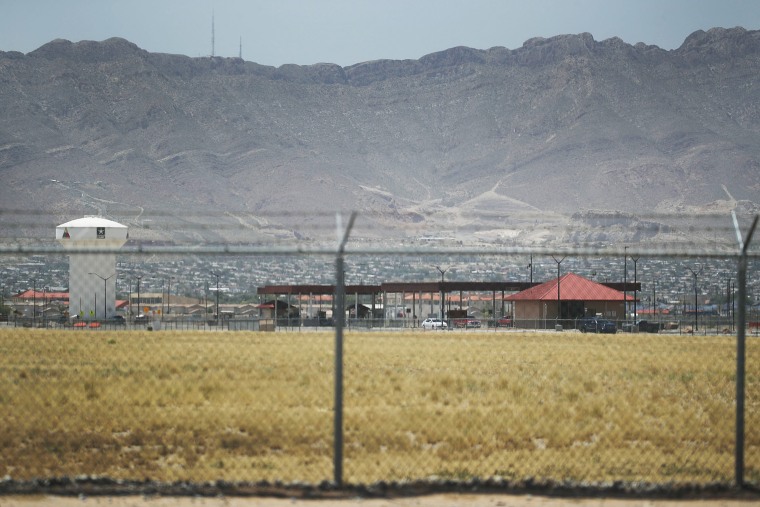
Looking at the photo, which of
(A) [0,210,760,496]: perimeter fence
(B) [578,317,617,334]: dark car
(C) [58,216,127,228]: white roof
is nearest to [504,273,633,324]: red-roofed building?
(B) [578,317,617,334]: dark car

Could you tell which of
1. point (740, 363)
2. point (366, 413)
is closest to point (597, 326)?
point (366, 413)

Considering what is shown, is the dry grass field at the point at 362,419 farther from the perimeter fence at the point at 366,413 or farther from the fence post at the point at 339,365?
the fence post at the point at 339,365

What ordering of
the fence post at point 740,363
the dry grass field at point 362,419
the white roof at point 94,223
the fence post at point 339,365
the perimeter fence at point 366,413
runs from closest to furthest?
the fence post at point 339,365, the fence post at point 740,363, the perimeter fence at point 366,413, the dry grass field at point 362,419, the white roof at point 94,223

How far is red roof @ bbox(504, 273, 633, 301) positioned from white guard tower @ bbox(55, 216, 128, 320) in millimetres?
38642

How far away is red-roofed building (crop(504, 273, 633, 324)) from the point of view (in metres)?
95.6

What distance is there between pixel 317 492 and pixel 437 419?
6.86m

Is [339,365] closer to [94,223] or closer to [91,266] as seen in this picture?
[91,266]

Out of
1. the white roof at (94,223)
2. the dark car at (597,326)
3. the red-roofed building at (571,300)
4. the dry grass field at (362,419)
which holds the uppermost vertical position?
the white roof at (94,223)

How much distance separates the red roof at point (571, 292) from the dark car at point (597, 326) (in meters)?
13.5

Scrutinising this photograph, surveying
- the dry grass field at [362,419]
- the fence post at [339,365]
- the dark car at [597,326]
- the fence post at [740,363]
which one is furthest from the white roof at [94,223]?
the fence post at [740,363]

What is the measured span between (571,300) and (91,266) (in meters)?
45.9

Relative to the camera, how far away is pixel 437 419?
18953 mm

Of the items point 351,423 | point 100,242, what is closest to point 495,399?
point 351,423

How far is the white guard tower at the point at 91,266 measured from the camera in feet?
303
